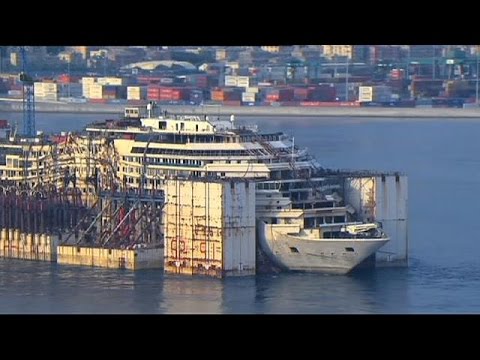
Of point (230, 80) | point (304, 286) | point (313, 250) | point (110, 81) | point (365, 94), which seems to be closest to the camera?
point (304, 286)

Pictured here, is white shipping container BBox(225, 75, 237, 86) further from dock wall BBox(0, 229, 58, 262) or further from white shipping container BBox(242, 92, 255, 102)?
dock wall BBox(0, 229, 58, 262)

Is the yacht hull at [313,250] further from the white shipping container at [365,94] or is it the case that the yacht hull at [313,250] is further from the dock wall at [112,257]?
the white shipping container at [365,94]

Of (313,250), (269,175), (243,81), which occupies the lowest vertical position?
(313,250)

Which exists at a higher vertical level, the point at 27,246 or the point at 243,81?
the point at 243,81

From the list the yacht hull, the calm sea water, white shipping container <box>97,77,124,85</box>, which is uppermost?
white shipping container <box>97,77,124,85</box>

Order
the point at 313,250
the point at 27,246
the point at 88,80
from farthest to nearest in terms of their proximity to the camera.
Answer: the point at 88,80 → the point at 27,246 → the point at 313,250

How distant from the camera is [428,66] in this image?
98.1 feet

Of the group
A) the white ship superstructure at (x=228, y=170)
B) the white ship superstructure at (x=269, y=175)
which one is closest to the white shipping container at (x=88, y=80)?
the white ship superstructure at (x=228, y=170)

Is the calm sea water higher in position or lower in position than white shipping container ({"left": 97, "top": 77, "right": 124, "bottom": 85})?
lower

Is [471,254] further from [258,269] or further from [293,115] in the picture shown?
[293,115]

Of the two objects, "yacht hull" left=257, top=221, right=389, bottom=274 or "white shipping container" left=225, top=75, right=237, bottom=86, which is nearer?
"yacht hull" left=257, top=221, right=389, bottom=274

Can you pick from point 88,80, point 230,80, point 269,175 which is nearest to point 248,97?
point 230,80

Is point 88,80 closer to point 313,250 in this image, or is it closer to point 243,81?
point 243,81

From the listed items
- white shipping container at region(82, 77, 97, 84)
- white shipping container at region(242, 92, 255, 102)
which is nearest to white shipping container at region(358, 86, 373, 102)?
white shipping container at region(242, 92, 255, 102)
